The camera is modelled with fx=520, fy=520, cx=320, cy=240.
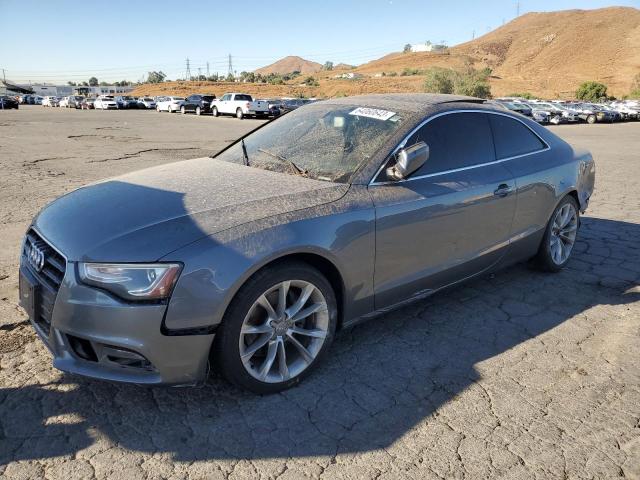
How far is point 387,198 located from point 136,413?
74.5 inches

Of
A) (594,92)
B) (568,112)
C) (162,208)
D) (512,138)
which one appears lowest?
(568,112)

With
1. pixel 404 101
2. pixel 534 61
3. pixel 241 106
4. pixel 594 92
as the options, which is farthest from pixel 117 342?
pixel 534 61

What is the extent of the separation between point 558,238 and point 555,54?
116305 mm

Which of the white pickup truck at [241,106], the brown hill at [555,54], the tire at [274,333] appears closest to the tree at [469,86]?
the white pickup truck at [241,106]

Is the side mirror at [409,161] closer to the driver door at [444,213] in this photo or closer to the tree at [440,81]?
the driver door at [444,213]

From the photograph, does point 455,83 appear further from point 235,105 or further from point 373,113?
point 373,113

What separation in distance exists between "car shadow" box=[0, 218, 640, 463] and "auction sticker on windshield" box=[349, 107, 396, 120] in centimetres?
150

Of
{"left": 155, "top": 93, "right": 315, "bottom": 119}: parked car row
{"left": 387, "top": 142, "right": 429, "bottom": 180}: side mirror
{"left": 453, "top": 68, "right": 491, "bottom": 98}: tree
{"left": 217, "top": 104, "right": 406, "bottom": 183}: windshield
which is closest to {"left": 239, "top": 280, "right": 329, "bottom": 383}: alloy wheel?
{"left": 217, "top": 104, "right": 406, "bottom": 183}: windshield

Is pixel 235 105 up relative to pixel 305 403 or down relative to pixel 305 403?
up

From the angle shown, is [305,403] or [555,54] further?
[555,54]

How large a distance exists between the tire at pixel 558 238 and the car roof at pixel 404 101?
134 centimetres

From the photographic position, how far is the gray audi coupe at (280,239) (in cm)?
251

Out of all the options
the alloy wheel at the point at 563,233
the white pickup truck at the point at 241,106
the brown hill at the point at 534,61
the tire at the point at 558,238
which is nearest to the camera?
the tire at the point at 558,238

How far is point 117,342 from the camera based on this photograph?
2.47 meters
